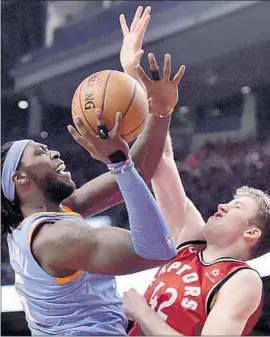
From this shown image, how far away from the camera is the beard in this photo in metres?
1.73

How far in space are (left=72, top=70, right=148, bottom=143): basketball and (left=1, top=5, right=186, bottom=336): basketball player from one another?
0.12 metres

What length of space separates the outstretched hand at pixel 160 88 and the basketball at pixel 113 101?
0.10m

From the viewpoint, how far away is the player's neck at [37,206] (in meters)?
1.72

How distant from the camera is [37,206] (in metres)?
1.72

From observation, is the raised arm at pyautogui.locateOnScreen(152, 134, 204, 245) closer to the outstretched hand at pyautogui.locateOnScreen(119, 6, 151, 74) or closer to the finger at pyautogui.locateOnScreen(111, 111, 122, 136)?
the outstretched hand at pyautogui.locateOnScreen(119, 6, 151, 74)

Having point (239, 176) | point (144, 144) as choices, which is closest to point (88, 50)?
point (144, 144)

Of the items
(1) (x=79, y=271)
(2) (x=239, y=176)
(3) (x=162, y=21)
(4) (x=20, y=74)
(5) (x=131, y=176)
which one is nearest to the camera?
(5) (x=131, y=176)

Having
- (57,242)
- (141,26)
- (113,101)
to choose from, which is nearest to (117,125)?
(113,101)

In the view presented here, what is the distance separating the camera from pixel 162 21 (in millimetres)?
2004

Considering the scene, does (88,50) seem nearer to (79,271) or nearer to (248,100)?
(248,100)

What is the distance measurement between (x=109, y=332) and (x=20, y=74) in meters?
0.98

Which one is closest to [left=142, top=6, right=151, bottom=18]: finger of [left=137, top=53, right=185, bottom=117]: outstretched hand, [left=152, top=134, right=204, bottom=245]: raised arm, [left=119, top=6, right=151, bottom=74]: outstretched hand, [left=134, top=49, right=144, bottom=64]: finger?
[left=119, top=6, right=151, bottom=74]: outstretched hand

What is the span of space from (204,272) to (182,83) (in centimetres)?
58

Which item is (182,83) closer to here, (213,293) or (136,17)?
(136,17)
